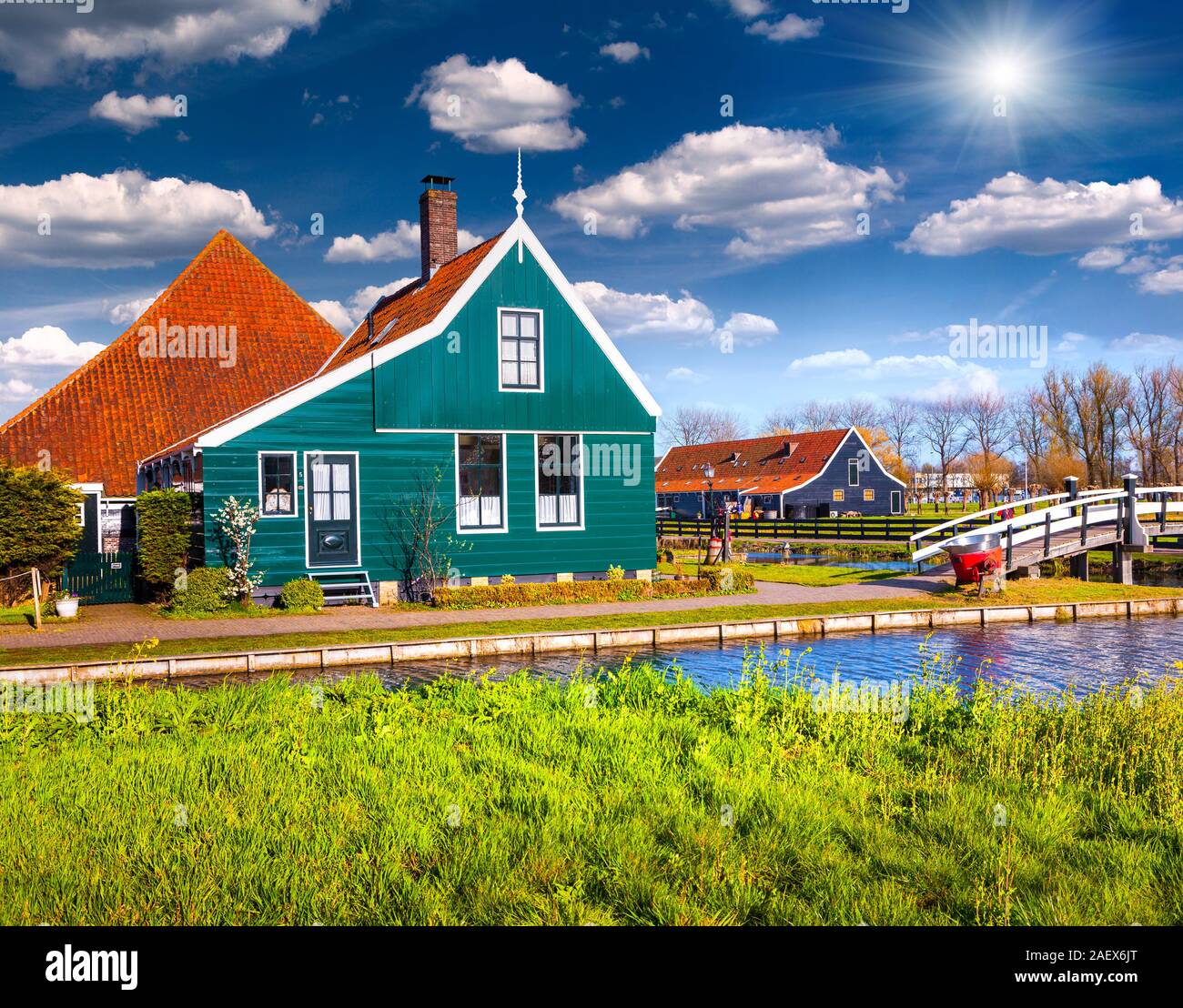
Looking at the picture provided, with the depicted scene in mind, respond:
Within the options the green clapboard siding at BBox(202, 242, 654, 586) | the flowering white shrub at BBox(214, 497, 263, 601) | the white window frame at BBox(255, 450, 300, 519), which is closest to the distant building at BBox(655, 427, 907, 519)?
the green clapboard siding at BBox(202, 242, 654, 586)

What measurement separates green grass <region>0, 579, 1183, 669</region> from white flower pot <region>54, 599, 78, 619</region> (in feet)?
9.37

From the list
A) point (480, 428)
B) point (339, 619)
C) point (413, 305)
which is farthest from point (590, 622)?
point (413, 305)

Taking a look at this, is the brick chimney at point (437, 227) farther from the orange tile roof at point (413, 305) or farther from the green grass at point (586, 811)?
the green grass at point (586, 811)

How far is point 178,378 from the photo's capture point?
3266cm

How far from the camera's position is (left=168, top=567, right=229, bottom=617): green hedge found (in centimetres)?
1986

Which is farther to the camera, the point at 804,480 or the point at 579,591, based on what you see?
the point at 804,480

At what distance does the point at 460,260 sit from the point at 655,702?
60.5 ft

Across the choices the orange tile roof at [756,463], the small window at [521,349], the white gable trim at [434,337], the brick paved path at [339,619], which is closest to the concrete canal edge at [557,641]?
the brick paved path at [339,619]

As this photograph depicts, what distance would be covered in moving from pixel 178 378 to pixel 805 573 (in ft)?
71.4

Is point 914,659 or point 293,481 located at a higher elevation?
point 293,481

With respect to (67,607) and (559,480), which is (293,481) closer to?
(67,607)

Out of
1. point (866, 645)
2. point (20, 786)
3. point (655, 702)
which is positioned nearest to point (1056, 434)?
point (866, 645)

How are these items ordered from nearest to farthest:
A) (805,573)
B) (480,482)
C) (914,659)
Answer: (914,659), (480,482), (805,573)

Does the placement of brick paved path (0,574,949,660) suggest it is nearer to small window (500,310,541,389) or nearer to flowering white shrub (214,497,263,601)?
flowering white shrub (214,497,263,601)
